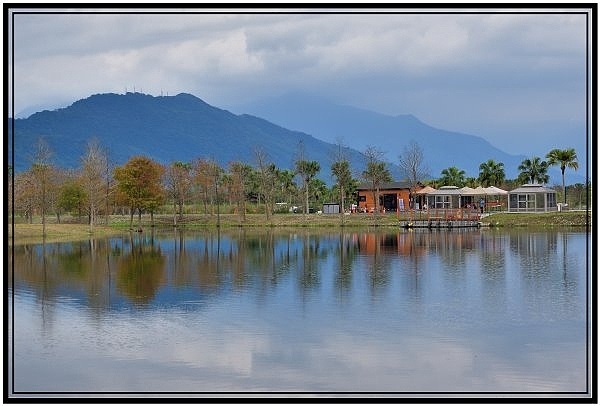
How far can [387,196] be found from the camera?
5712 centimetres

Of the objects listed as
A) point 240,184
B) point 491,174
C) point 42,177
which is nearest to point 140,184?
point 240,184

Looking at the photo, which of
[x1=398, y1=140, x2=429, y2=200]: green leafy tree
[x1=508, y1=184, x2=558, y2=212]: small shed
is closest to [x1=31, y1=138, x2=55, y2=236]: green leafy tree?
[x1=398, y1=140, x2=429, y2=200]: green leafy tree

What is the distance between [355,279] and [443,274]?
234 centimetres

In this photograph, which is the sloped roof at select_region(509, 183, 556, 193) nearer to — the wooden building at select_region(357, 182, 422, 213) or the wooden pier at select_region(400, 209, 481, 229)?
the wooden pier at select_region(400, 209, 481, 229)

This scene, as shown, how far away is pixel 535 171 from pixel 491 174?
3735mm

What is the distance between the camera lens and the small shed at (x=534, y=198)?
4706cm

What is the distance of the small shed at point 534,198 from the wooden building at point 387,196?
28.8 ft

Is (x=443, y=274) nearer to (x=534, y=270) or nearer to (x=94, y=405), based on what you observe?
(x=534, y=270)

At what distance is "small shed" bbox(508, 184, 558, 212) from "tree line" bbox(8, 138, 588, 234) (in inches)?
44.0

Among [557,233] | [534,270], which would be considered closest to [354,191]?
[557,233]

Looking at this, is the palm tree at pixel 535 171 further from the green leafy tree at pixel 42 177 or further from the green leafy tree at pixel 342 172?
the green leafy tree at pixel 42 177

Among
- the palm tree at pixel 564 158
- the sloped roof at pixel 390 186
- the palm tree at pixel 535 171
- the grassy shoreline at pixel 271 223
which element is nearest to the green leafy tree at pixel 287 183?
the sloped roof at pixel 390 186

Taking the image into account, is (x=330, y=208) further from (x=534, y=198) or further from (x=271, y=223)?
(x=534, y=198)

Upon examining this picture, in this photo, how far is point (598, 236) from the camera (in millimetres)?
7770
